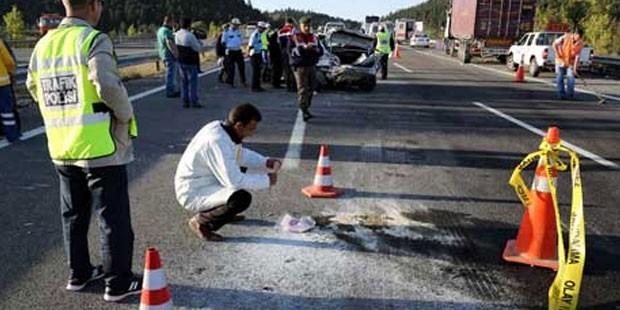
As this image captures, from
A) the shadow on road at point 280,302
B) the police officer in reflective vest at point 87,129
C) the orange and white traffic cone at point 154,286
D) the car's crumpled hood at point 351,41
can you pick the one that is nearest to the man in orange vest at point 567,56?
the car's crumpled hood at point 351,41

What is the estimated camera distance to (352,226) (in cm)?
494

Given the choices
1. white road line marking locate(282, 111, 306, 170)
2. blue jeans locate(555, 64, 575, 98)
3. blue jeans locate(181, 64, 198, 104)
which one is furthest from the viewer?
blue jeans locate(555, 64, 575, 98)

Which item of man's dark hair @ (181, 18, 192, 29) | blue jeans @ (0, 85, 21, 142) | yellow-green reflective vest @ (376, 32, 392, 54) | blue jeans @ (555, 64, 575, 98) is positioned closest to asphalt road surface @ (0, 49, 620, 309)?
blue jeans @ (0, 85, 21, 142)

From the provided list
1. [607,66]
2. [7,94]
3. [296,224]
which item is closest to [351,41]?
[7,94]

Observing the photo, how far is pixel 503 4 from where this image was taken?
27938 millimetres

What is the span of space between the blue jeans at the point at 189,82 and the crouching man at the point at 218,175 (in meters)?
7.35

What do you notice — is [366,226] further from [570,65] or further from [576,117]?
[570,65]

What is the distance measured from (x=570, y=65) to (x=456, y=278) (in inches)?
448

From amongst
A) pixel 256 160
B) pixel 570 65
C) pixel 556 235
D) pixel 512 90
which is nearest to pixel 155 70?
pixel 512 90

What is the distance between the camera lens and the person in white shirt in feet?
38.1

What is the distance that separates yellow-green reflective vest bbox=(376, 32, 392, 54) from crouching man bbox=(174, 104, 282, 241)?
14037 millimetres

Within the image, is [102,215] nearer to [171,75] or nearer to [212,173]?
[212,173]

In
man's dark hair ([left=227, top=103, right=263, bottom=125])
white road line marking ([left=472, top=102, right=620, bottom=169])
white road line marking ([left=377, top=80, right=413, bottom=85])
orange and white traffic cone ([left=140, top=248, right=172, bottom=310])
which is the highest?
man's dark hair ([left=227, top=103, right=263, bottom=125])

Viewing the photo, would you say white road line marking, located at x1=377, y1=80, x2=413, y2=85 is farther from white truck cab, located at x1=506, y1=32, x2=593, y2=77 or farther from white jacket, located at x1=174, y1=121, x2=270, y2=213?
white jacket, located at x1=174, y1=121, x2=270, y2=213
